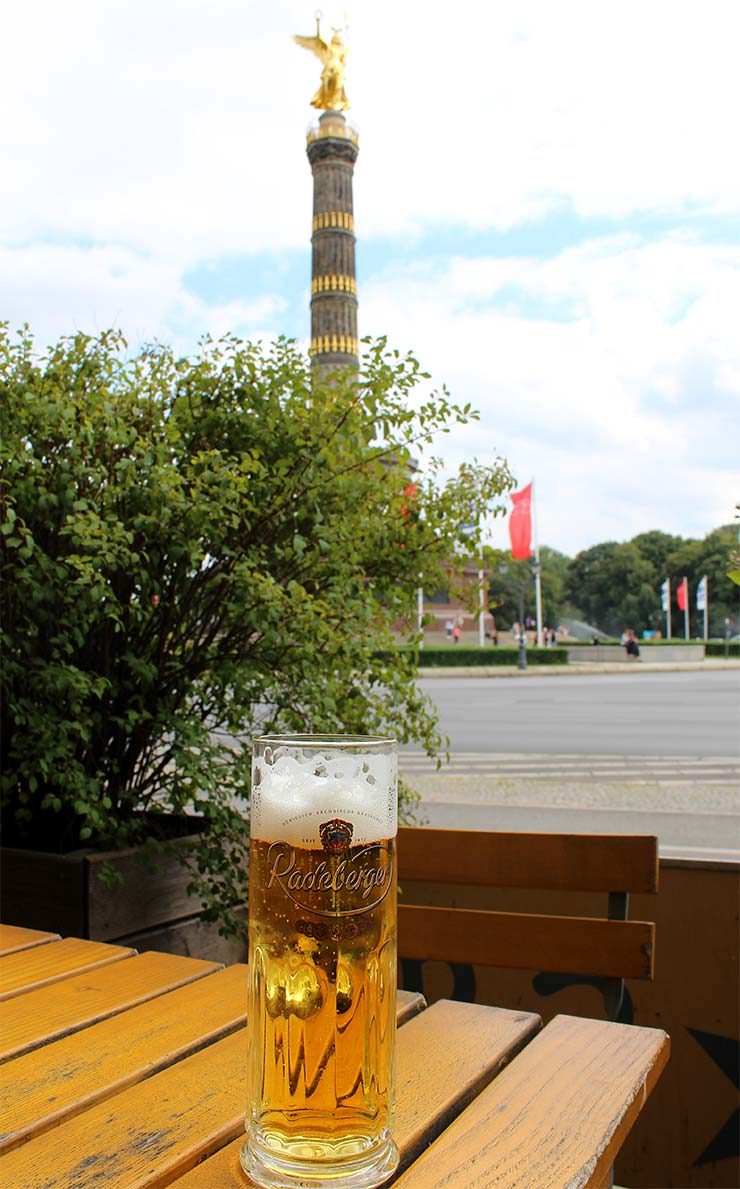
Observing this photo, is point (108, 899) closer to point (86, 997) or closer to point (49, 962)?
point (49, 962)

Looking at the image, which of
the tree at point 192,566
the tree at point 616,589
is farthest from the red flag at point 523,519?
the tree at point 616,589

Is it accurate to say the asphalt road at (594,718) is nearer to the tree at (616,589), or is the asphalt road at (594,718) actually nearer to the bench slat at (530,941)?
the bench slat at (530,941)

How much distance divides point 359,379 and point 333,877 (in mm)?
2763

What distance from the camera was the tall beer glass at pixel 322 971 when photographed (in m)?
0.85

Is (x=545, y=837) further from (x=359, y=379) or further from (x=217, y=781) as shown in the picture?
(x=359, y=379)

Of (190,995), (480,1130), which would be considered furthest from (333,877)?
(190,995)

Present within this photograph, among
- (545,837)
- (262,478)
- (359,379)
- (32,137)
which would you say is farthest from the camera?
(32,137)

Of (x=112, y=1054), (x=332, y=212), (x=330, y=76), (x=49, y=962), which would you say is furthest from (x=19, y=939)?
(x=330, y=76)

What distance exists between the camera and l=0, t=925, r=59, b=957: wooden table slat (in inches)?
62.1

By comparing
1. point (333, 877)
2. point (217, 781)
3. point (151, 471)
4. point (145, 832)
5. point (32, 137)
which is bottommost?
point (145, 832)

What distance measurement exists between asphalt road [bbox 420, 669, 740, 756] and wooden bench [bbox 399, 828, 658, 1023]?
3.47m

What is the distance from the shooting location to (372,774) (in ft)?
2.88

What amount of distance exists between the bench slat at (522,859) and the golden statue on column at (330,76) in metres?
40.1

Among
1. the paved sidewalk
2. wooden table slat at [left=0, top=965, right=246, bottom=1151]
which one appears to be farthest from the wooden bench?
the paved sidewalk
